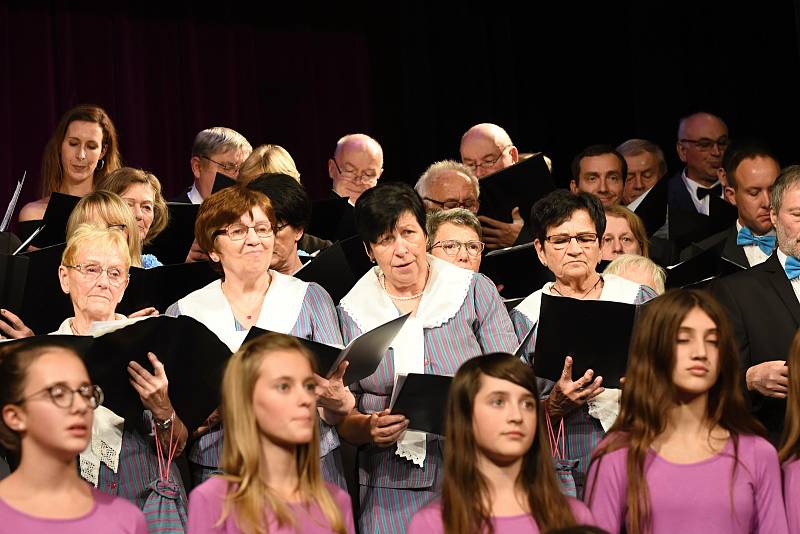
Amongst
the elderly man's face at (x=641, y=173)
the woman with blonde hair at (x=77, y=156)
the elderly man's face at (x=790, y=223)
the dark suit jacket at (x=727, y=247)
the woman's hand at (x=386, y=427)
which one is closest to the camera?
the woman's hand at (x=386, y=427)

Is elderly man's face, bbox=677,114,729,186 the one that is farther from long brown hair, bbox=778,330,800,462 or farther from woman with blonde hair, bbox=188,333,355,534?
woman with blonde hair, bbox=188,333,355,534

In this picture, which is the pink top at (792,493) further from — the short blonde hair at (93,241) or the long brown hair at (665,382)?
the short blonde hair at (93,241)

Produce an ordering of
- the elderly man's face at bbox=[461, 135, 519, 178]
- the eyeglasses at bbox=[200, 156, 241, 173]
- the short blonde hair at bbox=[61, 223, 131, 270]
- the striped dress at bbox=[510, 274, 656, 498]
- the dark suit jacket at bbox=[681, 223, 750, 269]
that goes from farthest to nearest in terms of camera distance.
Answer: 1. the elderly man's face at bbox=[461, 135, 519, 178]
2. the eyeglasses at bbox=[200, 156, 241, 173]
3. the dark suit jacket at bbox=[681, 223, 750, 269]
4. the short blonde hair at bbox=[61, 223, 131, 270]
5. the striped dress at bbox=[510, 274, 656, 498]

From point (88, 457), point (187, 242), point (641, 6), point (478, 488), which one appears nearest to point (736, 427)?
point (478, 488)

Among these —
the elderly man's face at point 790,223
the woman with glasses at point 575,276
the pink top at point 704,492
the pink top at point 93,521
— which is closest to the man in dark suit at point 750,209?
the elderly man's face at point 790,223

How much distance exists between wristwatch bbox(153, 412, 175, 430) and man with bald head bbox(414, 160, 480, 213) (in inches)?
86.4

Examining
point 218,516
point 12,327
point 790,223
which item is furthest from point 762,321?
point 12,327

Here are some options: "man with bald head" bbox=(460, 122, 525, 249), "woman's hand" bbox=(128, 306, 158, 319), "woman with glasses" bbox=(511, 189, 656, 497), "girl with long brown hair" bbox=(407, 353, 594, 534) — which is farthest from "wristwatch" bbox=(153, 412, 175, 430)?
"man with bald head" bbox=(460, 122, 525, 249)

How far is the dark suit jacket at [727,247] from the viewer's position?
186 inches

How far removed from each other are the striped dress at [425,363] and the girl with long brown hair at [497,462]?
550 mm

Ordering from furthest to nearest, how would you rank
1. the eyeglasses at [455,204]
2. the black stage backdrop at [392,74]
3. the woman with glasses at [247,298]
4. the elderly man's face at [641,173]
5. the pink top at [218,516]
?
the black stage backdrop at [392,74] → the elderly man's face at [641,173] → the eyeglasses at [455,204] → the woman with glasses at [247,298] → the pink top at [218,516]

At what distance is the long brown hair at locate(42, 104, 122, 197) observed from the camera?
5.14m

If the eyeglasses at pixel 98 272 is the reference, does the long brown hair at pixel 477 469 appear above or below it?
below

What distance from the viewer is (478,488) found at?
9.80ft
